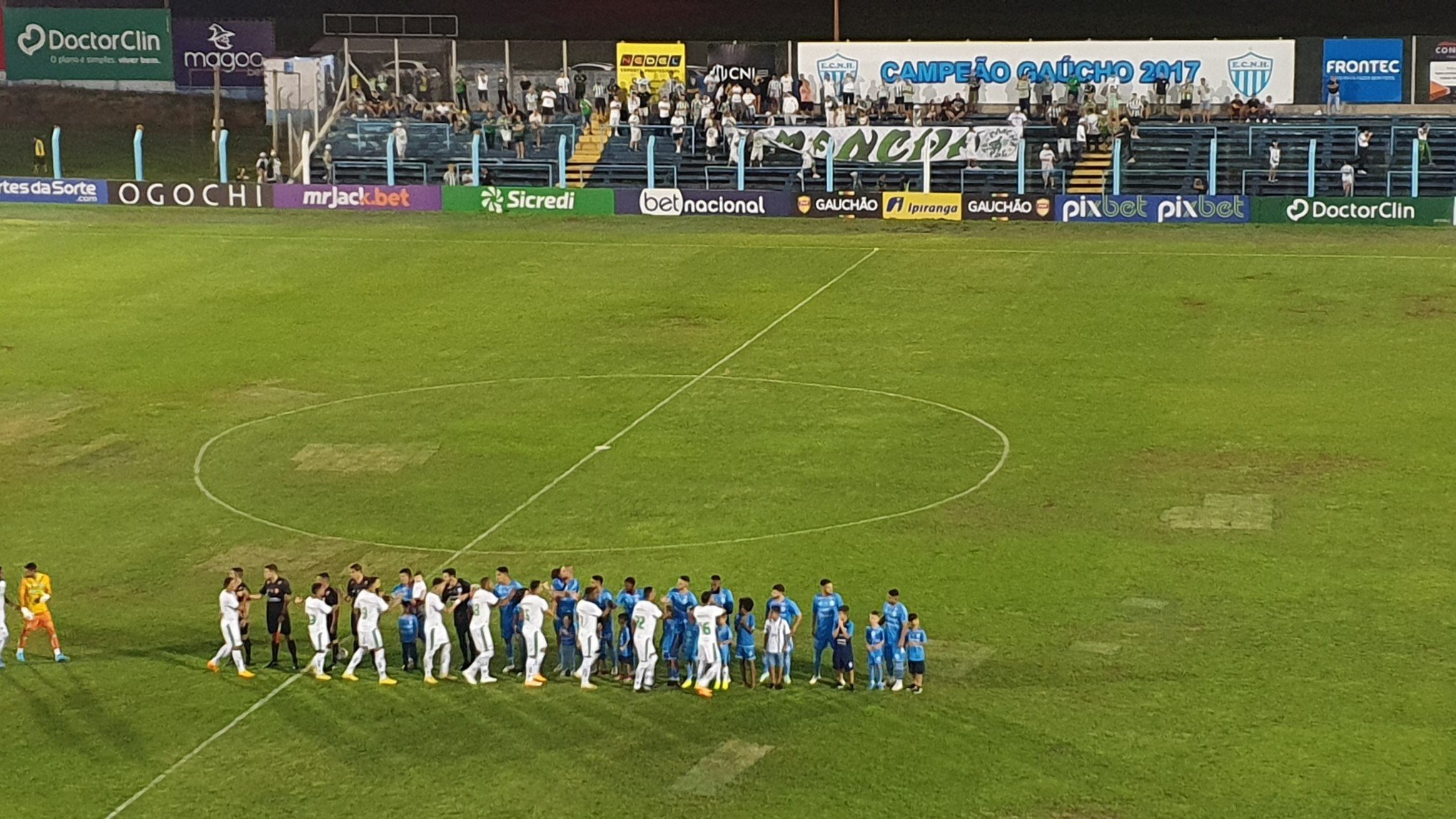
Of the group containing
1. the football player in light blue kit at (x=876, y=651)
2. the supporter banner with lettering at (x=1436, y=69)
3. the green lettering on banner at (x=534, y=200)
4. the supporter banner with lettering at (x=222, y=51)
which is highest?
the supporter banner with lettering at (x=222, y=51)

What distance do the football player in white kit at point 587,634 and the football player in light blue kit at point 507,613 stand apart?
871 millimetres

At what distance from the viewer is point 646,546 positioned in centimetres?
2955

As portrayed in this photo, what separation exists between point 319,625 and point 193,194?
43091mm

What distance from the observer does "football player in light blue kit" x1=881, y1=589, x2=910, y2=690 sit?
2333 centimetres

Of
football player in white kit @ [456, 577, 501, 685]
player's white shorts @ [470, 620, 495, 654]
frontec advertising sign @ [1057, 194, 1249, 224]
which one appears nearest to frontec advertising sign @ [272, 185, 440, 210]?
frontec advertising sign @ [1057, 194, 1249, 224]

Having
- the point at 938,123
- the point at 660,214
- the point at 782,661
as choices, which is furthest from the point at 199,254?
the point at 782,661

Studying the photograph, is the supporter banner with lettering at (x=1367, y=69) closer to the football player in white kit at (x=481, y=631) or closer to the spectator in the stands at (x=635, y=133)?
the spectator in the stands at (x=635, y=133)

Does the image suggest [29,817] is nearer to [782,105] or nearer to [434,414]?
[434,414]

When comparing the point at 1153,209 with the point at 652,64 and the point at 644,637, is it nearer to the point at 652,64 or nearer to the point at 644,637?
the point at 652,64

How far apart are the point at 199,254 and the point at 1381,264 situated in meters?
31.9

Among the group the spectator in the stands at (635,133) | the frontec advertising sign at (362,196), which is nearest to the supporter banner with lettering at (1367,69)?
the spectator in the stands at (635,133)

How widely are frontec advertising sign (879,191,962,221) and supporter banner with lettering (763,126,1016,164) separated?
369 centimetres

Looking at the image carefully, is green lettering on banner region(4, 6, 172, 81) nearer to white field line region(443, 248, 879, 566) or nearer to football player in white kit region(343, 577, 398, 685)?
white field line region(443, 248, 879, 566)

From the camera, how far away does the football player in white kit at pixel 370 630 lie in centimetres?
2405
